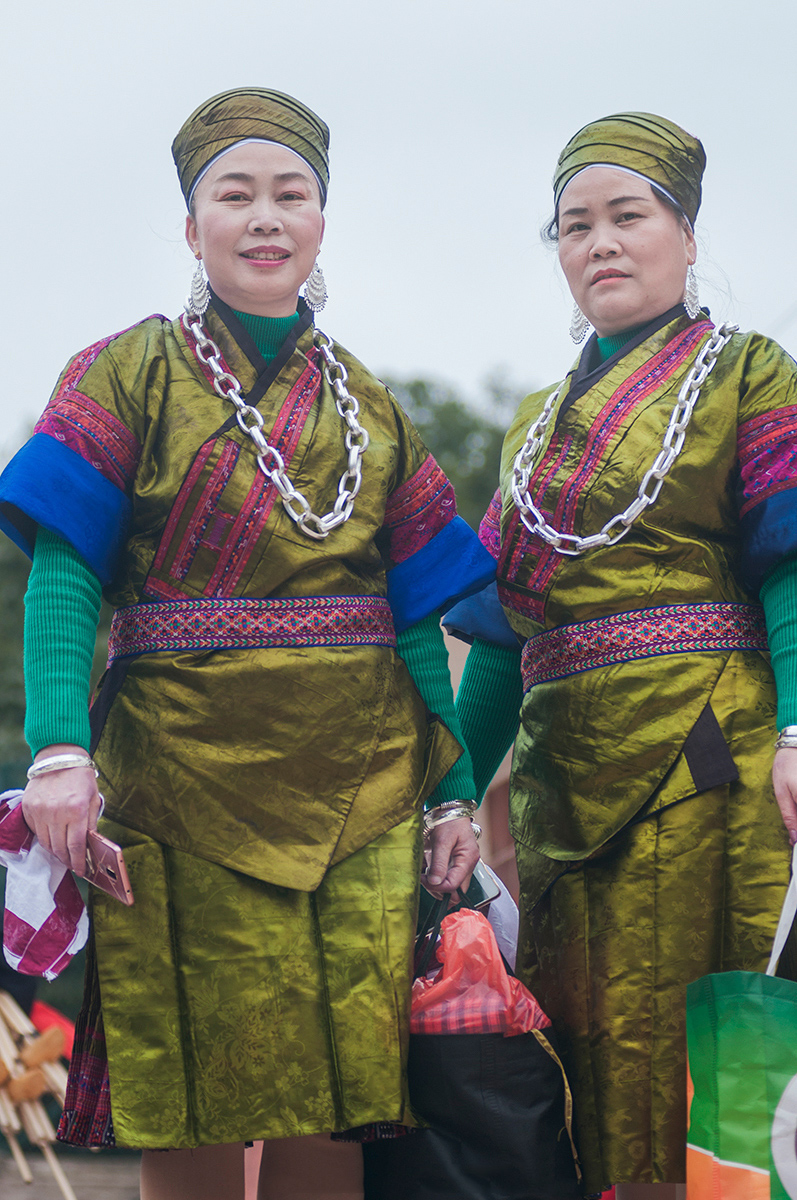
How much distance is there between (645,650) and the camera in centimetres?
228

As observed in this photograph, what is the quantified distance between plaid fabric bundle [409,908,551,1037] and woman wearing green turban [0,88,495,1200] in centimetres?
12

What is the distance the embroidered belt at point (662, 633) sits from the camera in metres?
2.27

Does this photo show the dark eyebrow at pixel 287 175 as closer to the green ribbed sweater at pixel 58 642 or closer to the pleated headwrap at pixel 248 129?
the pleated headwrap at pixel 248 129

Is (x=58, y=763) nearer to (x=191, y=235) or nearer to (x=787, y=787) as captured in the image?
(x=191, y=235)

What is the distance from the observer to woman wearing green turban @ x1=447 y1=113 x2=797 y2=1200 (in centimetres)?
220

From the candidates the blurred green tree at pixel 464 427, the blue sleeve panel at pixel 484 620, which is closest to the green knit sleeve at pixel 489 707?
the blue sleeve panel at pixel 484 620

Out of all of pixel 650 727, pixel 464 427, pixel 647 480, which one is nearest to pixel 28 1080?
pixel 650 727

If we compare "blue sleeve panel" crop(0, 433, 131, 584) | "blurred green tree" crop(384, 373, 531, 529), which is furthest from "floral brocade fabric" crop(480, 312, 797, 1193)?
"blurred green tree" crop(384, 373, 531, 529)

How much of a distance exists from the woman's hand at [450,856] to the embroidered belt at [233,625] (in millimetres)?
428

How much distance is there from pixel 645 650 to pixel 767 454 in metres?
0.39

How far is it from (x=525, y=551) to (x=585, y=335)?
52 centimetres

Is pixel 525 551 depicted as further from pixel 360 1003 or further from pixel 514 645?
pixel 360 1003

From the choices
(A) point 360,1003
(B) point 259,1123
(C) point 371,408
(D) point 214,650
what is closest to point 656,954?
(A) point 360,1003

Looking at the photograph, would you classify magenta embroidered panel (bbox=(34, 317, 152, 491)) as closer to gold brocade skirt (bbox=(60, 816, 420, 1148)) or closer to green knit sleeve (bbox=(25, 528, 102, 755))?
green knit sleeve (bbox=(25, 528, 102, 755))
